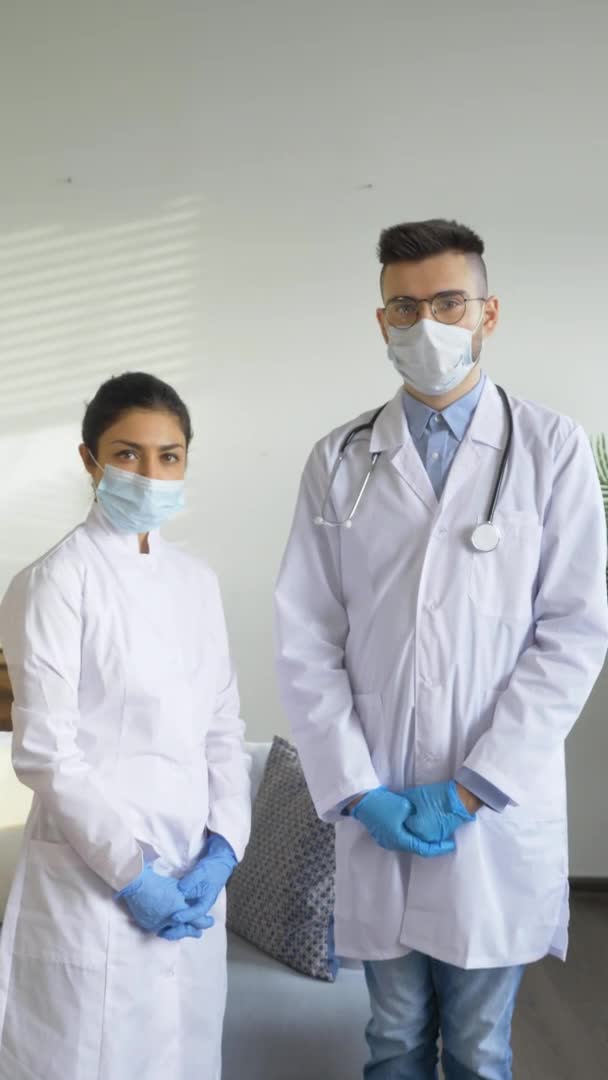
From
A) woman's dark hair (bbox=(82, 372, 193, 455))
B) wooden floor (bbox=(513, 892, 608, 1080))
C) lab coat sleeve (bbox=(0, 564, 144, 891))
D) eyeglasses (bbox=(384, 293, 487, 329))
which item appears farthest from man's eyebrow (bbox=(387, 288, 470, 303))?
wooden floor (bbox=(513, 892, 608, 1080))

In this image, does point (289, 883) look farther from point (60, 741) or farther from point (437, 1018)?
point (60, 741)

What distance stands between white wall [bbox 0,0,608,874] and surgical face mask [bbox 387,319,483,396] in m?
1.83

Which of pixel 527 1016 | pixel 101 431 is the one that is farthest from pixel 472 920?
pixel 527 1016

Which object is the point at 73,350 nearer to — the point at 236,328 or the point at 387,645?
the point at 236,328

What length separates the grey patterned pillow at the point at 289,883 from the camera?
2.07m

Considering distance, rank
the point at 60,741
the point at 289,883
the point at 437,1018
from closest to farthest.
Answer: the point at 60,741 → the point at 437,1018 → the point at 289,883

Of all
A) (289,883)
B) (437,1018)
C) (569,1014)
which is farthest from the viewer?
(569,1014)

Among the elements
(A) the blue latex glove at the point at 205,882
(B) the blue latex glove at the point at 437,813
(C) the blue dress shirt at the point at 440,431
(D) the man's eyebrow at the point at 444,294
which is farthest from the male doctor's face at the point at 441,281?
(A) the blue latex glove at the point at 205,882

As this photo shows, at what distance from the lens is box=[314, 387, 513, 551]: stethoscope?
164cm

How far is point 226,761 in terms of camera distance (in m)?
1.74

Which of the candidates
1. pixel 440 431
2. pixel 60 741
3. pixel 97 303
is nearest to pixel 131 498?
pixel 60 741

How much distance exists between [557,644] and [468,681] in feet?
0.47

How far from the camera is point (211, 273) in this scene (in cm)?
351

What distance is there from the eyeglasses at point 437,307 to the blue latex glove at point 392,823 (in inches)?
28.2
